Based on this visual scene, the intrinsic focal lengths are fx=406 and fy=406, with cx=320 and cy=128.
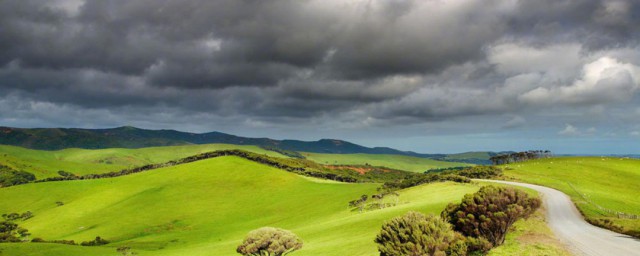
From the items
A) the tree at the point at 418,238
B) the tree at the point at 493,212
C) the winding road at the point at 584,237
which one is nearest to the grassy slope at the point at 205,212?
the tree at the point at 418,238

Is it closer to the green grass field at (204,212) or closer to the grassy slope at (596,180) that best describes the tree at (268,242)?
the green grass field at (204,212)

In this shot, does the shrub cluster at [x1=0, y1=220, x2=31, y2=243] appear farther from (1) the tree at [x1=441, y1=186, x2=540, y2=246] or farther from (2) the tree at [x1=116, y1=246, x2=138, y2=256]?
(1) the tree at [x1=441, y1=186, x2=540, y2=246]

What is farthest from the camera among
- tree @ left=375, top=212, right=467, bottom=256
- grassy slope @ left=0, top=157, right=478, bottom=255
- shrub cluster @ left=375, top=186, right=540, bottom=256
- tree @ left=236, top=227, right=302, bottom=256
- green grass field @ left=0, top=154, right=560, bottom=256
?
grassy slope @ left=0, top=157, right=478, bottom=255

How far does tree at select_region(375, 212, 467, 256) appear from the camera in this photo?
124ft

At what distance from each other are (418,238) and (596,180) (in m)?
115

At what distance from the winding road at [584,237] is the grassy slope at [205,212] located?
1800 cm

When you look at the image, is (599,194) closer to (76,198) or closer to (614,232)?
(614,232)

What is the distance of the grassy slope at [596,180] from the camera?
287 ft

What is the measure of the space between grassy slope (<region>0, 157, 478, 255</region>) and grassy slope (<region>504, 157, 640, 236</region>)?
1024 inches

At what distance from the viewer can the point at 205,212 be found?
149750 mm

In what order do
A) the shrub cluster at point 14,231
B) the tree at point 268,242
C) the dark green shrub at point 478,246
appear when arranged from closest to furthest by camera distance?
the dark green shrub at point 478,246
the tree at point 268,242
the shrub cluster at point 14,231

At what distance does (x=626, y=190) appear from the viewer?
11294 centimetres

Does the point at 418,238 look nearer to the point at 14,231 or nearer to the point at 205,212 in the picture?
the point at 205,212

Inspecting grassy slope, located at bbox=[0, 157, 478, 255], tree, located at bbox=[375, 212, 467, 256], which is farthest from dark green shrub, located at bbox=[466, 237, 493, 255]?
grassy slope, located at bbox=[0, 157, 478, 255]
